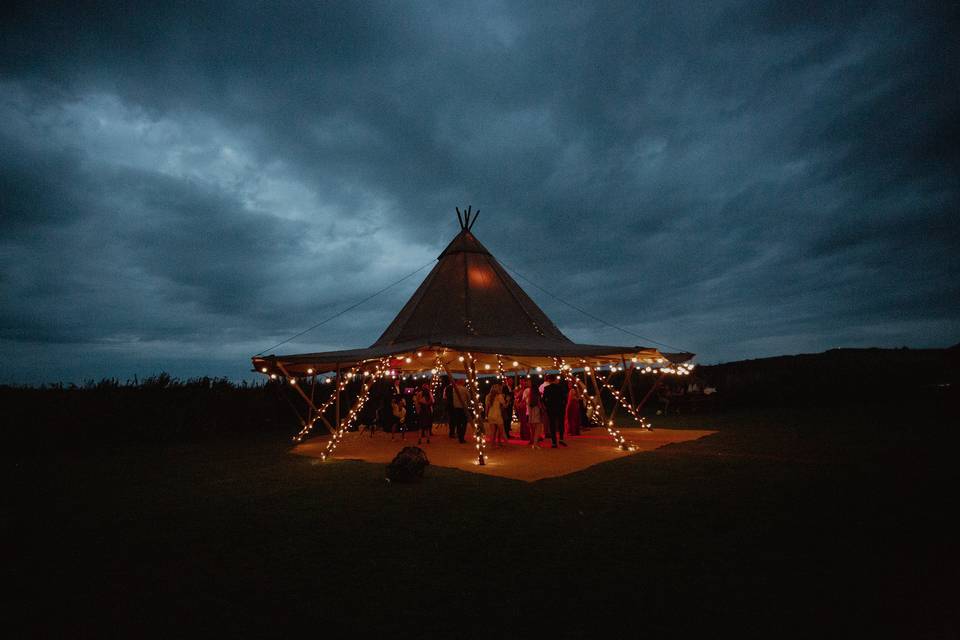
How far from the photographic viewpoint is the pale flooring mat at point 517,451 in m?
7.43

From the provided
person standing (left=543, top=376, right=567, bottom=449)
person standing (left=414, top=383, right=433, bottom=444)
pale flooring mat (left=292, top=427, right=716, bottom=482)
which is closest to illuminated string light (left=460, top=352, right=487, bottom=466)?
pale flooring mat (left=292, top=427, right=716, bottom=482)

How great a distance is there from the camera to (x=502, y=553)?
3.62m

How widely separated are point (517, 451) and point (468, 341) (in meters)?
Result: 2.57

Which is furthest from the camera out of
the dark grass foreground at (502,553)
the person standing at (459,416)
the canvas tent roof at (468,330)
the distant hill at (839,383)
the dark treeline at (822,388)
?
the distant hill at (839,383)

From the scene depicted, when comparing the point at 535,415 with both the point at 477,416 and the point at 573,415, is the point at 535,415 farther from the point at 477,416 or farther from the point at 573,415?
the point at 573,415

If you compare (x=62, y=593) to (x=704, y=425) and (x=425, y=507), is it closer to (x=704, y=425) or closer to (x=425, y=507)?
(x=425, y=507)

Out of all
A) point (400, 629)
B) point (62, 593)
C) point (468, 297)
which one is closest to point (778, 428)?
point (468, 297)

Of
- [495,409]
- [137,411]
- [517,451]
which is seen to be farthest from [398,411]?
[137,411]

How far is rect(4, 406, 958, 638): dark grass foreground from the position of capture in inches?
102

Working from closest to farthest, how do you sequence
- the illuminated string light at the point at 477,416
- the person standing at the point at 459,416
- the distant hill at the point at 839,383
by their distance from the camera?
the illuminated string light at the point at 477,416, the person standing at the point at 459,416, the distant hill at the point at 839,383

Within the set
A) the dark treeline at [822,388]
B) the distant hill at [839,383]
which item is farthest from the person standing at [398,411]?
the distant hill at [839,383]

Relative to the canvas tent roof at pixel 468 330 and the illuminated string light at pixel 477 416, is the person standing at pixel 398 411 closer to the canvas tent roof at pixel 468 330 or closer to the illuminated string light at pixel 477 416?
the canvas tent roof at pixel 468 330

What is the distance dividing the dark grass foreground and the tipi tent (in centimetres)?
255

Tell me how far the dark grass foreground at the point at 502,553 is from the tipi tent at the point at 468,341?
255 centimetres
